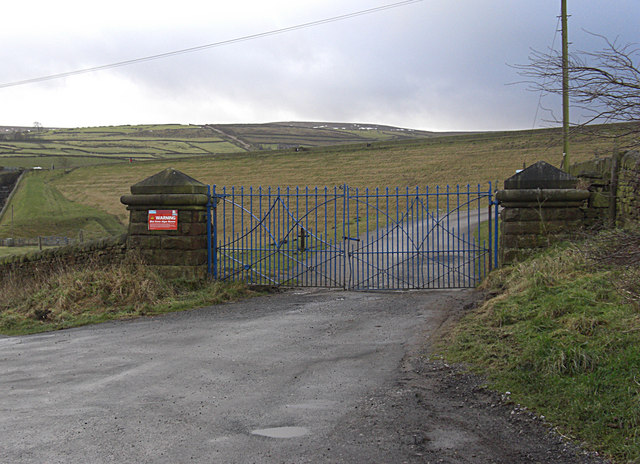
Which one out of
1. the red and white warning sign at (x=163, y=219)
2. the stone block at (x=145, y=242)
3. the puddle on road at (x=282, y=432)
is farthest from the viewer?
the stone block at (x=145, y=242)

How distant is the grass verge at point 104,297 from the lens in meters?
10.8

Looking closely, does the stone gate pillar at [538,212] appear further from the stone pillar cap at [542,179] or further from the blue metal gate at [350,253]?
the blue metal gate at [350,253]

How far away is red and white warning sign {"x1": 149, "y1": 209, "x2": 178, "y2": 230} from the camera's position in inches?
470

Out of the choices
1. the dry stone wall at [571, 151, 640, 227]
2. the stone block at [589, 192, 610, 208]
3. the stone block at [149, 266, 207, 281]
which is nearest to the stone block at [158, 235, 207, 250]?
the stone block at [149, 266, 207, 281]

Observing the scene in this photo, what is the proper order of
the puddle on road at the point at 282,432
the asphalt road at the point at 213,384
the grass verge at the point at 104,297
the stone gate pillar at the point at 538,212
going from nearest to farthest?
the asphalt road at the point at 213,384
the puddle on road at the point at 282,432
the grass verge at the point at 104,297
the stone gate pillar at the point at 538,212

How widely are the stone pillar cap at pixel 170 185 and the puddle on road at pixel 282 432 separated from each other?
771 cm

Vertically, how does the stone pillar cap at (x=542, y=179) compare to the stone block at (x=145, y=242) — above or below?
above

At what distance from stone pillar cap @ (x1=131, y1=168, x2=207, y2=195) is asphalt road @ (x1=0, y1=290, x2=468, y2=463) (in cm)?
271

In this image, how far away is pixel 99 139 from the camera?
10206 cm

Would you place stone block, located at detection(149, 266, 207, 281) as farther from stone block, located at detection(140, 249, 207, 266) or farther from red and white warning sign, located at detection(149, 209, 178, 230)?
red and white warning sign, located at detection(149, 209, 178, 230)

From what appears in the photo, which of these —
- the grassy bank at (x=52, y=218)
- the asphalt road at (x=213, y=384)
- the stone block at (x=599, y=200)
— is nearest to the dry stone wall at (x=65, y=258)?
the asphalt road at (x=213, y=384)

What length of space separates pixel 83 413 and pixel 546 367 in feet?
13.7

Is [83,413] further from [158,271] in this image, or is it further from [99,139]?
[99,139]

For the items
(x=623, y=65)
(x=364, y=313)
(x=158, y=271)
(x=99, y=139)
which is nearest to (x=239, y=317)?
(x=364, y=313)
